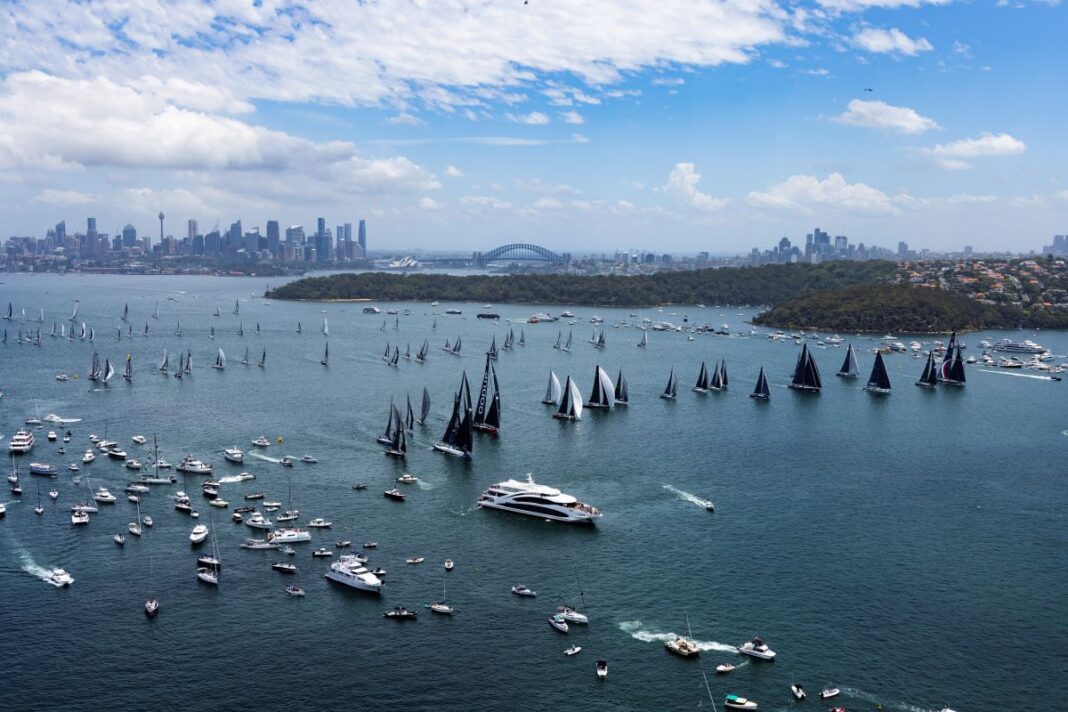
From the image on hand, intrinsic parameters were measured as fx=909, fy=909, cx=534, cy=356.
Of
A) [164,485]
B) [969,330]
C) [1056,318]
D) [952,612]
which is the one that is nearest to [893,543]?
[952,612]

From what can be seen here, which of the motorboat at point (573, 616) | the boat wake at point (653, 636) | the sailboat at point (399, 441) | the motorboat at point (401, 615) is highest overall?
the sailboat at point (399, 441)

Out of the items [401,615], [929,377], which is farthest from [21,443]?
[929,377]

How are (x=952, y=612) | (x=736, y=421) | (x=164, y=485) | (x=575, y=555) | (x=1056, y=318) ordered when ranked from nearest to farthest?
(x=952, y=612), (x=575, y=555), (x=164, y=485), (x=736, y=421), (x=1056, y=318)

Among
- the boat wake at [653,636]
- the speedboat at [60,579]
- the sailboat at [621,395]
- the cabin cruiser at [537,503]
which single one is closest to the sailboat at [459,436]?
the cabin cruiser at [537,503]

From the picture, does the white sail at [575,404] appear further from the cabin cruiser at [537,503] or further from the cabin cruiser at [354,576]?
the cabin cruiser at [354,576]

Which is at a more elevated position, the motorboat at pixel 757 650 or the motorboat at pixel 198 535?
the motorboat at pixel 198 535

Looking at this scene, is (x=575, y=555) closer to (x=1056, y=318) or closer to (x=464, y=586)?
(x=464, y=586)

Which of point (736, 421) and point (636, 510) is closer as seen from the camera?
A: point (636, 510)
